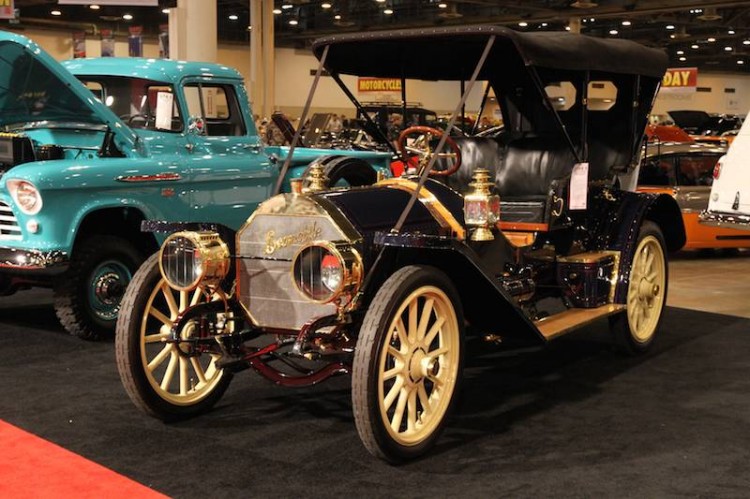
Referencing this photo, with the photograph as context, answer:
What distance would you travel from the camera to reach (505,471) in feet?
13.3

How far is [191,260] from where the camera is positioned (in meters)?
4.45

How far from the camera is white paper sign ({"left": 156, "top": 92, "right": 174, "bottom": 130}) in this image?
290 inches

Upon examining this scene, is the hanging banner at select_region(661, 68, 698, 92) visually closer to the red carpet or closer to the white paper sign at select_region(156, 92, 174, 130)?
the white paper sign at select_region(156, 92, 174, 130)

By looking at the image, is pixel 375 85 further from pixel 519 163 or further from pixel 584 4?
pixel 519 163

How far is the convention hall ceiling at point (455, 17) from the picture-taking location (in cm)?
2714

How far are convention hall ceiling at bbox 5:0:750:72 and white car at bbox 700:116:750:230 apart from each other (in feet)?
56.7

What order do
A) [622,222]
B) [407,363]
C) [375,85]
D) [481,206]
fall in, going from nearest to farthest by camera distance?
[407,363] < [481,206] < [622,222] < [375,85]

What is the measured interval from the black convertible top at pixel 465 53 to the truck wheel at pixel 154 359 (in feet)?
6.08

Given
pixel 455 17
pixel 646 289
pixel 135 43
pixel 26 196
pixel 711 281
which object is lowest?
pixel 711 281

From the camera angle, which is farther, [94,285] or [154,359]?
[94,285]

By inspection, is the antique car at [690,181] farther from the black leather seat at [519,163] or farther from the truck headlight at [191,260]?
the truck headlight at [191,260]

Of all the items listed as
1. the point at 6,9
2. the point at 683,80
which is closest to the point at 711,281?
the point at 6,9

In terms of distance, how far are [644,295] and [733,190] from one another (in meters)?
2.80

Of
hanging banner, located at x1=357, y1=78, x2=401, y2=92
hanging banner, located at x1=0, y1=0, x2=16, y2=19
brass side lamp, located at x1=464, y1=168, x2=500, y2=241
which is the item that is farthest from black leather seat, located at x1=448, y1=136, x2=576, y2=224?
hanging banner, located at x1=357, y1=78, x2=401, y2=92
